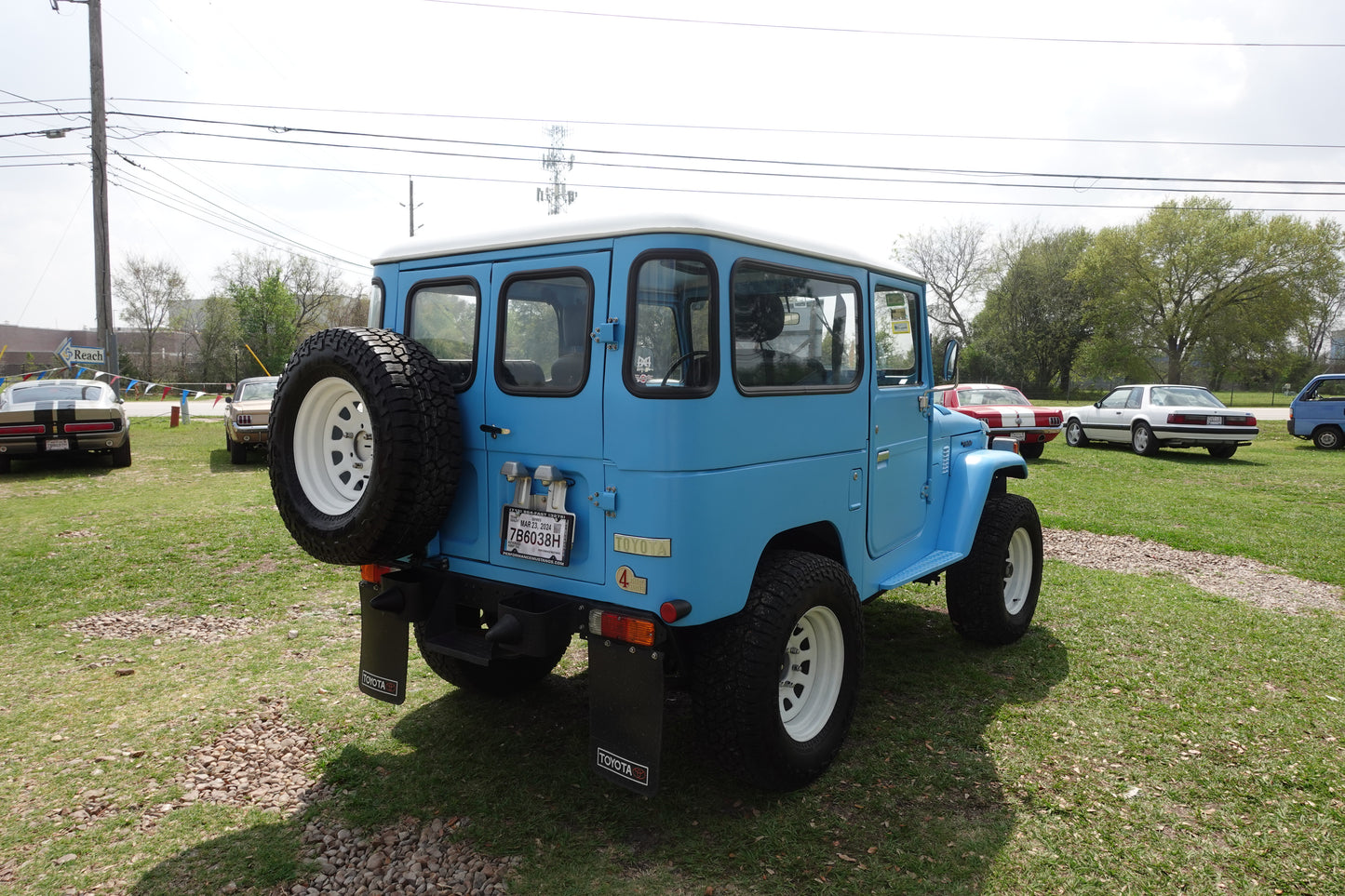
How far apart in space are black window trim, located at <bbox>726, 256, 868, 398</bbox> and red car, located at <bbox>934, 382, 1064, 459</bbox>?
412 inches

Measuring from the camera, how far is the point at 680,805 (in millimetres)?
3467

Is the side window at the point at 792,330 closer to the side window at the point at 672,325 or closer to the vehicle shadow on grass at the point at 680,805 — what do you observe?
the side window at the point at 672,325

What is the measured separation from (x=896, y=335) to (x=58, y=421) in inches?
525

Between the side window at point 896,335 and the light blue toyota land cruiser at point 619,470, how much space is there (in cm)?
23

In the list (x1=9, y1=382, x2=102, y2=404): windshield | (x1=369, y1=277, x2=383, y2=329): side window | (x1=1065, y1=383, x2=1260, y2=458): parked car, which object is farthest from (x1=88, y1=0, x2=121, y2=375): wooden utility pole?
(x1=1065, y1=383, x2=1260, y2=458): parked car

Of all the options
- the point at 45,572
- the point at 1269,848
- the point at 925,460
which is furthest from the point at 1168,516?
the point at 45,572

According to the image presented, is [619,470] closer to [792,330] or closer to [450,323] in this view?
[792,330]

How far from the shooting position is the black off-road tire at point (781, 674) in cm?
318

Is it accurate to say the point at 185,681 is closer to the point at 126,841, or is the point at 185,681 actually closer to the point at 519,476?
the point at 126,841

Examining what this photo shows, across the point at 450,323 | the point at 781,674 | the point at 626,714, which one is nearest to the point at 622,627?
the point at 626,714

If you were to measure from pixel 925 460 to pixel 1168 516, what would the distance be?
22.2 feet

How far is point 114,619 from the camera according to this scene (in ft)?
19.1

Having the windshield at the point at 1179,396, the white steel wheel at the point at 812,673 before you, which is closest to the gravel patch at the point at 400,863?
the white steel wheel at the point at 812,673

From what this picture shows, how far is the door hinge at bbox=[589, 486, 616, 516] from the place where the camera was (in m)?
3.06
